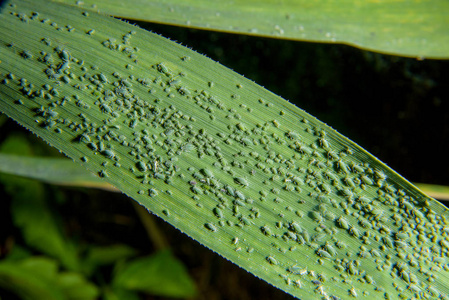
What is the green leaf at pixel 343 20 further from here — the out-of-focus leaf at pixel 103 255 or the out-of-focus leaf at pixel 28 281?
the out-of-focus leaf at pixel 103 255

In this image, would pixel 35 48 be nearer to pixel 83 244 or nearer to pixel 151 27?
pixel 151 27

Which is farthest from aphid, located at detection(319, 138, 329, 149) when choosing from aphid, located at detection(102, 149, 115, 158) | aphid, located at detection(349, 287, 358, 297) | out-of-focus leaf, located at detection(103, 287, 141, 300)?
out-of-focus leaf, located at detection(103, 287, 141, 300)

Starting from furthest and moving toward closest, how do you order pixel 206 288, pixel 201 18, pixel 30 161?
pixel 206 288 < pixel 30 161 < pixel 201 18

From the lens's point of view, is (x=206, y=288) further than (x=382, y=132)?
Yes

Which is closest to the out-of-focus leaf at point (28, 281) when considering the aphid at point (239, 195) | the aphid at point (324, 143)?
the aphid at point (239, 195)

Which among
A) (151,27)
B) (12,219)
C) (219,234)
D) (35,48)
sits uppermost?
(151,27)

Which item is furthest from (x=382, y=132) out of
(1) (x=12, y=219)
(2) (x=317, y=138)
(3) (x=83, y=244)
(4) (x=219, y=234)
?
(1) (x=12, y=219)

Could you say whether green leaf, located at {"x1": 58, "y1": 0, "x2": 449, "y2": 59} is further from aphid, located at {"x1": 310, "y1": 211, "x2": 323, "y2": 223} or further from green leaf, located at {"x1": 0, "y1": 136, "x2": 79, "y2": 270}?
green leaf, located at {"x1": 0, "y1": 136, "x2": 79, "y2": 270}
